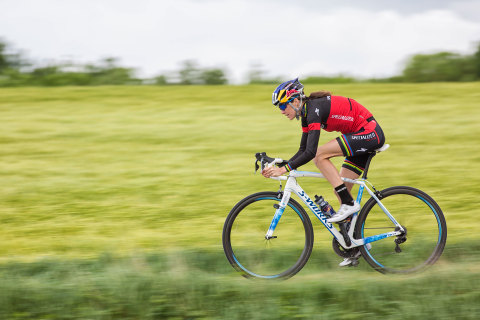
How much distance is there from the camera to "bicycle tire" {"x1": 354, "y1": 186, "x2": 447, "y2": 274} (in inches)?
225

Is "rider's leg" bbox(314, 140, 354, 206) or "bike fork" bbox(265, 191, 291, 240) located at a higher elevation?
"rider's leg" bbox(314, 140, 354, 206)

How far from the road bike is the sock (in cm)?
12

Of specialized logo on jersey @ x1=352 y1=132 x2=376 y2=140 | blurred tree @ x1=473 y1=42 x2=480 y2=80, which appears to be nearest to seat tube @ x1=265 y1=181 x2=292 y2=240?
specialized logo on jersey @ x1=352 y1=132 x2=376 y2=140

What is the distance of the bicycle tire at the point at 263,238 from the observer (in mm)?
5594

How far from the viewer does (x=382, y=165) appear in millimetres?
10055

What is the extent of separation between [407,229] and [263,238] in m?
1.49

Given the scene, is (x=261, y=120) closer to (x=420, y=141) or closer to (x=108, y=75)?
(x=420, y=141)

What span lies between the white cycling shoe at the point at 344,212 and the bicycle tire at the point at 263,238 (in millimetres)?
252

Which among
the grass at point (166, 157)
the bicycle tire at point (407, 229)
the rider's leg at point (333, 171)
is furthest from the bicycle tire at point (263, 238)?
the grass at point (166, 157)

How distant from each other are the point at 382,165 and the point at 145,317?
6234mm

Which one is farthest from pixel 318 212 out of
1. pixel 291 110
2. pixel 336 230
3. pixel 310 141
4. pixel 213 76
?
pixel 213 76

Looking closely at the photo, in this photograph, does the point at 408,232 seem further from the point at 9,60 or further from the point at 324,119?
the point at 9,60

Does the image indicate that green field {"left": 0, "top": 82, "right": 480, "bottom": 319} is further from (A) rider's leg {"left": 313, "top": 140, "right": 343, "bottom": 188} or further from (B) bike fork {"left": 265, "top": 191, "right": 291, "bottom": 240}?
(A) rider's leg {"left": 313, "top": 140, "right": 343, "bottom": 188}

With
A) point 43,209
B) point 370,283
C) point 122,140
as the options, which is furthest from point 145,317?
point 122,140
